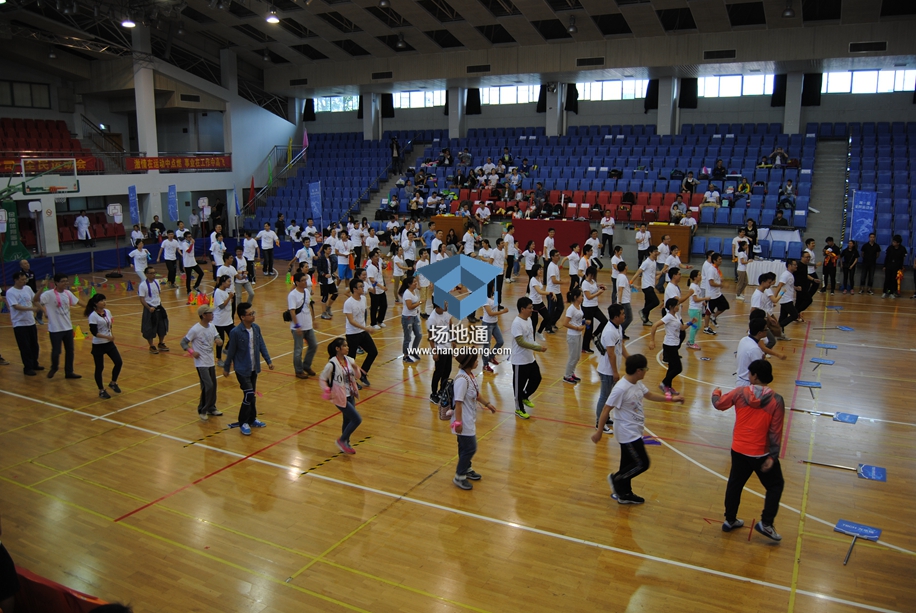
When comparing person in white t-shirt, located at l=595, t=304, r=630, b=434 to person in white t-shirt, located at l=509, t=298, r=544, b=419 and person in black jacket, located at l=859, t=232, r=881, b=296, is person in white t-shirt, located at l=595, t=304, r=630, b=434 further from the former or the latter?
person in black jacket, located at l=859, t=232, r=881, b=296

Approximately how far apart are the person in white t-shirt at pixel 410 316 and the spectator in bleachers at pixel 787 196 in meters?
16.8

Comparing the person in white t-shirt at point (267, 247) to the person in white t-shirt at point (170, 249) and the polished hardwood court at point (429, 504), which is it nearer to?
the person in white t-shirt at point (170, 249)

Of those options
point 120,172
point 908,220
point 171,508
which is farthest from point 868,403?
point 120,172

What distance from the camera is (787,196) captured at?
2398cm

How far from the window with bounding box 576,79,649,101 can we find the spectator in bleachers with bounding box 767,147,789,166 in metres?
7.21

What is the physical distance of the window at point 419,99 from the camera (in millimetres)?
36031

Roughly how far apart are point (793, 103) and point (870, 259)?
10.5 m

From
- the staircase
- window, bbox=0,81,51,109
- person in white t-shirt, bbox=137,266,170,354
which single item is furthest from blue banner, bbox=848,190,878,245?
window, bbox=0,81,51,109

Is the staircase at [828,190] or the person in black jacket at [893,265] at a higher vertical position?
the staircase at [828,190]

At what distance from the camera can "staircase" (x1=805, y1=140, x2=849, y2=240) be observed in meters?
23.7

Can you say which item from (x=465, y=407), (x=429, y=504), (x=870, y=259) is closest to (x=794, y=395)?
(x=465, y=407)

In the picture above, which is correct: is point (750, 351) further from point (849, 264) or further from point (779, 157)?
point (779, 157)

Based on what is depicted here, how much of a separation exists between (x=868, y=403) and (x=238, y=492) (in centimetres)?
915

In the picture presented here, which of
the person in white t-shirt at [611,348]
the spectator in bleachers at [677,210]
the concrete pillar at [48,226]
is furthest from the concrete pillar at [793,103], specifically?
the concrete pillar at [48,226]
